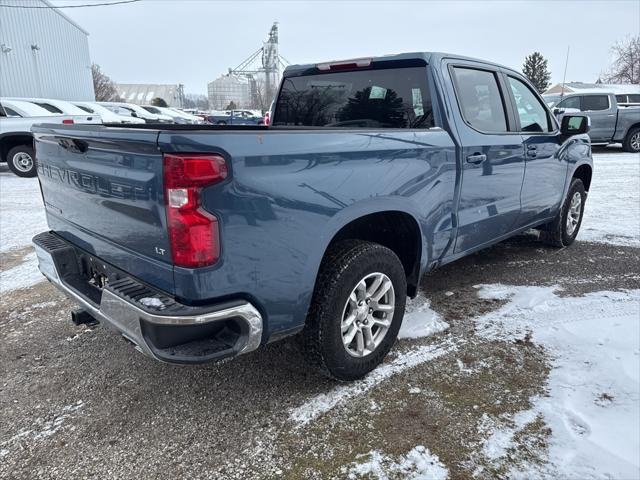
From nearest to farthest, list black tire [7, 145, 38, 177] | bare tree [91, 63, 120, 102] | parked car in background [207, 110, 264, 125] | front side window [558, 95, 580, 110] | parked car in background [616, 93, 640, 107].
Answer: black tire [7, 145, 38, 177] → front side window [558, 95, 580, 110] → parked car in background [616, 93, 640, 107] → parked car in background [207, 110, 264, 125] → bare tree [91, 63, 120, 102]

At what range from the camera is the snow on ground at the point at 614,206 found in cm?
585

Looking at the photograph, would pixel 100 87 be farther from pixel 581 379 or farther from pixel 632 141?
pixel 581 379

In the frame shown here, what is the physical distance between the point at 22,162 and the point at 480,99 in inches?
412

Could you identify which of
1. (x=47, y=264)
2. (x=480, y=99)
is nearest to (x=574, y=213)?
(x=480, y=99)

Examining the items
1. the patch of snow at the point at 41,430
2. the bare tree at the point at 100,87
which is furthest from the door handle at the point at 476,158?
the bare tree at the point at 100,87

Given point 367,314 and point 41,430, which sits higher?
point 367,314

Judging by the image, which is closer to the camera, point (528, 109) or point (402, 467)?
point (402, 467)

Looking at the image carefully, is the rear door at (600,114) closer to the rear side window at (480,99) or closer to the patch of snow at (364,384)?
the rear side window at (480,99)

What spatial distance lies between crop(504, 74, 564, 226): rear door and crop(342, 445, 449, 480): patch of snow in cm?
263

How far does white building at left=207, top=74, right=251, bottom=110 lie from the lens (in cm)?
10425

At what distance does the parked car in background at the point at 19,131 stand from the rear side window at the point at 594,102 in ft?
44.4

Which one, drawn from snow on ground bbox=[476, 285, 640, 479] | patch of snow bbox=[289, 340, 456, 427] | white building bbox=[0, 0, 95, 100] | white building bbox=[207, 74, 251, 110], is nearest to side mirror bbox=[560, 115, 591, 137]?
snow on ground bbox=[476, 285, 640, 479]

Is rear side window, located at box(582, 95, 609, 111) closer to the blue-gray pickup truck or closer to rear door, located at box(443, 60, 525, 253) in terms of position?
the blue-gray pickup truck

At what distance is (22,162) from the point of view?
1064 cm
